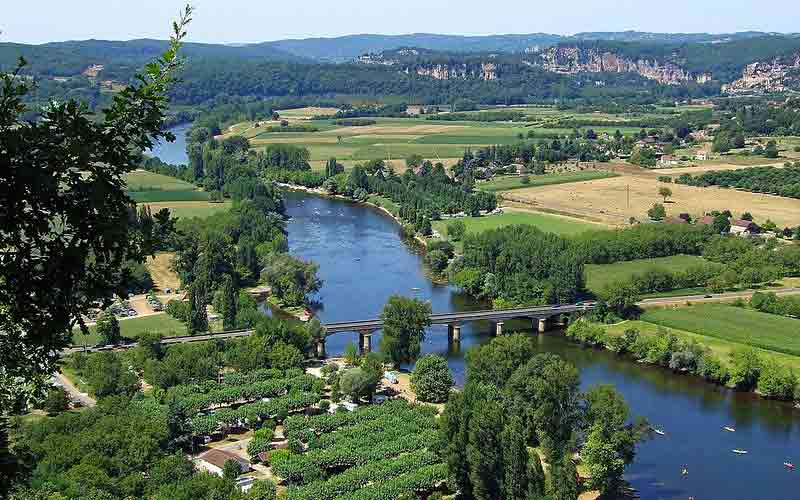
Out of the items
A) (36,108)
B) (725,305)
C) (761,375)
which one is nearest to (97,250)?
(36,108)

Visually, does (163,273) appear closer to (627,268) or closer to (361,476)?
(627,268)

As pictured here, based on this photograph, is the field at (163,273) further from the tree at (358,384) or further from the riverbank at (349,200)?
the tree at (358,384)

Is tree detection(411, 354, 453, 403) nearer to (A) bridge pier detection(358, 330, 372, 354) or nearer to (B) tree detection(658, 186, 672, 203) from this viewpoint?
(A) bridge pier detection(358, 330, 372, 354)

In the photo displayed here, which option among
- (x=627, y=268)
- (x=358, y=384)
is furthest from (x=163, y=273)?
(x=627, y=268)

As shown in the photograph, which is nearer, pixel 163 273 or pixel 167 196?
pixel 163 273

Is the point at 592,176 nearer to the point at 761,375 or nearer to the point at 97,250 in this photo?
the point at 761,375
